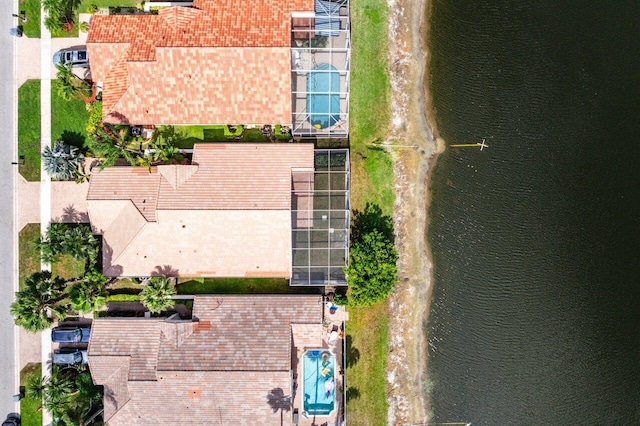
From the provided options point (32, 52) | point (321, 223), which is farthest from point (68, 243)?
point (321, 223)

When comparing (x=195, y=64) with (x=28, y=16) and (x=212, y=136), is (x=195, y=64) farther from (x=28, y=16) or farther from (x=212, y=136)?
(x=28, y=16)

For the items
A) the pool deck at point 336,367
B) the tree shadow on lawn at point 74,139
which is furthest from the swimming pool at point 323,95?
the tree shadow on lawn at point 74,139

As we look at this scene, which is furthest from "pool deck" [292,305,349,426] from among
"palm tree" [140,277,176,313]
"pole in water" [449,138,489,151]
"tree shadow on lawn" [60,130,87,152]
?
"tree shadow on lawn" [60,130,87,152]

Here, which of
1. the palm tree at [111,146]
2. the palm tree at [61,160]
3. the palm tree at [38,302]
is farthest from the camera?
the palm tree at [61,160]

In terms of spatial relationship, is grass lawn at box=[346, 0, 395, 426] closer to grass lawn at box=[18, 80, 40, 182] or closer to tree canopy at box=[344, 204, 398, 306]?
tree canopy at box=[344, 204, 398, 306]

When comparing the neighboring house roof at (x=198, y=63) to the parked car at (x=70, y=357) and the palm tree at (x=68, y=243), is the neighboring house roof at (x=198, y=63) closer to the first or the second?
the palm tree at (x=68, y=243)
